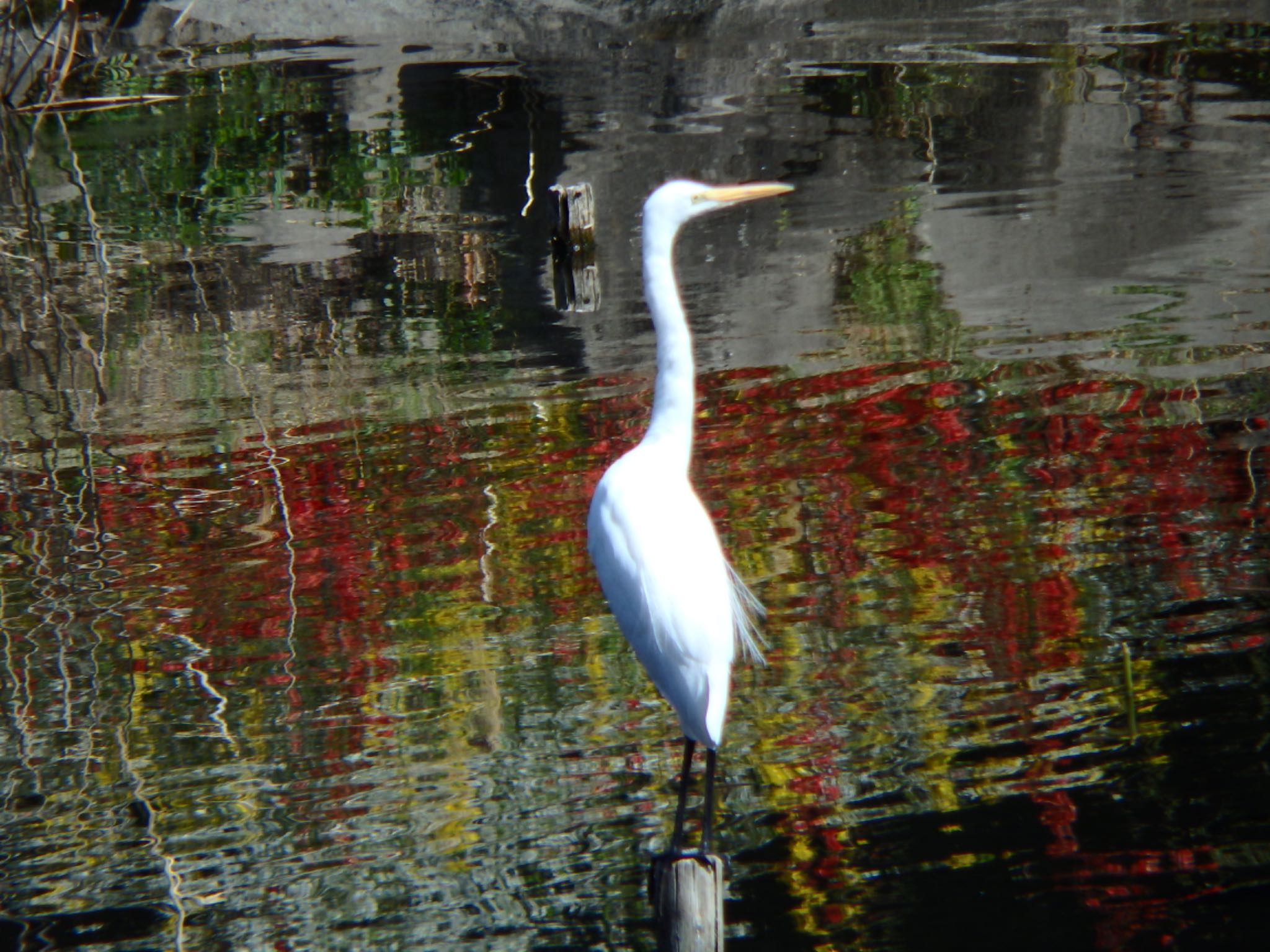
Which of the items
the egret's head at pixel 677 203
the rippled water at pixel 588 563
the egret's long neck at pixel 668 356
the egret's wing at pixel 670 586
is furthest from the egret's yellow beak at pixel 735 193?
the rippled water at pixel 588 563

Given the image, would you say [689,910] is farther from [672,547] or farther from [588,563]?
[588,563]

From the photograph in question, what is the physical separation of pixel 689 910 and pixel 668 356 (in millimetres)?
1372

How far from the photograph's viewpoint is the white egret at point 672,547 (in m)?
3.35

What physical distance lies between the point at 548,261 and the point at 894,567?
509 centimetres

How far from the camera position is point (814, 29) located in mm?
16953

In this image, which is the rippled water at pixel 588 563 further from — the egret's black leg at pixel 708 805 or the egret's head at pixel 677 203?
the egret's head at pixel 677 203

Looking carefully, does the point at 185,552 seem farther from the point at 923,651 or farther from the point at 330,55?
the point at 330,55

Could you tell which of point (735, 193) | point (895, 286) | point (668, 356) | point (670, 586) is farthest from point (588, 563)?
point (895, 286)

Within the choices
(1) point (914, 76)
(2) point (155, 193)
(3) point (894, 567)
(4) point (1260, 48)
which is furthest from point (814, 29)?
(3) point (894, 567)

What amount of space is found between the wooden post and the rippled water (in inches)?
31.9

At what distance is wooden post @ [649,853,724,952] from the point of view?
293 cm

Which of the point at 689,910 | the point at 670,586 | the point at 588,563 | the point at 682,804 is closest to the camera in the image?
the point at 689,910

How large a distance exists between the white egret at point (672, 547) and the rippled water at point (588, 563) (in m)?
0.78

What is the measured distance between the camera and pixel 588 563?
5.79 m
